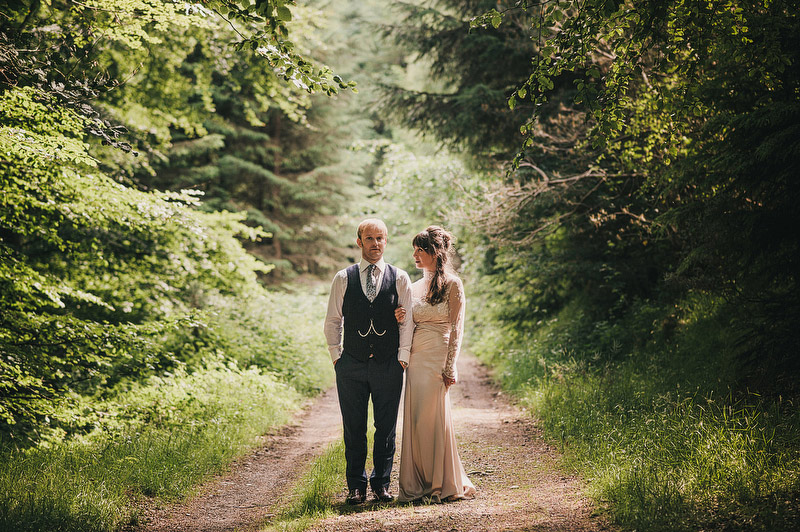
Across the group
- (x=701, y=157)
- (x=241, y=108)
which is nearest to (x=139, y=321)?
(x=701, y=157)

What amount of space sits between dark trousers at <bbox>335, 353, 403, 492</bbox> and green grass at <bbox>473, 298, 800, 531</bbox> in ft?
5.63

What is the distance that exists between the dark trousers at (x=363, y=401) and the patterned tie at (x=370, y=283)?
1.71ft

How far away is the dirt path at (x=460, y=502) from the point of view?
4207 mm

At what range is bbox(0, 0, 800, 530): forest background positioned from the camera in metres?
4.52

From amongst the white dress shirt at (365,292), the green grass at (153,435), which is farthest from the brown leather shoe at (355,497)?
the green grass at (153,435)

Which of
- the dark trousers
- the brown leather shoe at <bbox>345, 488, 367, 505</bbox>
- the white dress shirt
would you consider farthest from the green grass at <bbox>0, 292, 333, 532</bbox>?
the white dress shirt

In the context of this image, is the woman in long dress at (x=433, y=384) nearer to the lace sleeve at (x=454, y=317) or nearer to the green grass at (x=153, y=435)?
the lace sleeve at (x=454, y=317)

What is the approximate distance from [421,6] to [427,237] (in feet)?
32.4

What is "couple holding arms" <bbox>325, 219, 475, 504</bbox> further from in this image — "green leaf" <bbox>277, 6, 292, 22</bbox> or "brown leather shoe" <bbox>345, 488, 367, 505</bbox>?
"green leaf" <bbox>277, 6, 292, 22</bbox>

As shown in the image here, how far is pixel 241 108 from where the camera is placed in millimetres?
21234

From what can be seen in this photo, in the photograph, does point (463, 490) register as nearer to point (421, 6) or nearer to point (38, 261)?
point (38, 261)

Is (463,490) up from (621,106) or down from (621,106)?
down

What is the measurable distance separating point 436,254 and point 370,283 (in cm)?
66

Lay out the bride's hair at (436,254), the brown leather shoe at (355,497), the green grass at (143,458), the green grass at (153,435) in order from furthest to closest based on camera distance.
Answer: the bride's hair at (436,254), the brown leather shoe at (355,497), the green grass at (153,435), the green grass at (143,458)
